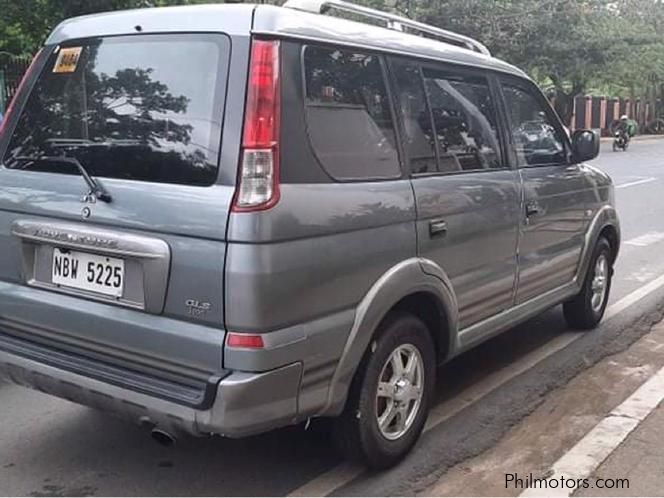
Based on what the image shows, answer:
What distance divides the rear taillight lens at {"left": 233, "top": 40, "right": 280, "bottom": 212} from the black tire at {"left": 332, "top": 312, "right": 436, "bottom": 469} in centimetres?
90

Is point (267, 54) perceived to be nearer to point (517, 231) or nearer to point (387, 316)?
point (387, 316)

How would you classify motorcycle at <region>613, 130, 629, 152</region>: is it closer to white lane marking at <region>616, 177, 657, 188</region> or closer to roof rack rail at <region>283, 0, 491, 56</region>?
white lane marking at <region>616, 177, 657, 188</region>

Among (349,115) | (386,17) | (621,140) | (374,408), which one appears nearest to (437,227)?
(349,115)

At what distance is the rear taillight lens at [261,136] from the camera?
2.83 metres

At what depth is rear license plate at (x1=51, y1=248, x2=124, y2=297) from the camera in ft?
10.1

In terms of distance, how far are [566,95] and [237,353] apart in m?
35.2

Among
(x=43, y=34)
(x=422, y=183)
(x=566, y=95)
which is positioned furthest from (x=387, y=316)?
(x=566, y=95)

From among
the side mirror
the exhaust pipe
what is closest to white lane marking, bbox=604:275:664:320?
the side mirror

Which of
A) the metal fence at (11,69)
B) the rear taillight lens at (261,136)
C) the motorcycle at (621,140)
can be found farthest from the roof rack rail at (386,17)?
the motorcycle at (621,140)

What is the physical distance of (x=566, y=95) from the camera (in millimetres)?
35500

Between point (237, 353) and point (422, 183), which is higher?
point (422, 183)

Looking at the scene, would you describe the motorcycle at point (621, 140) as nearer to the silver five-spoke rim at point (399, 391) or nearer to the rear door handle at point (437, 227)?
the rear door handle at point (437, 227)

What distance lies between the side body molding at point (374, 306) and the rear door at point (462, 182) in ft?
0.44

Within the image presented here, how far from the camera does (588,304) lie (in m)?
5.71
